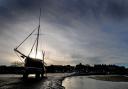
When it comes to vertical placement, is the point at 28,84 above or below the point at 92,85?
above

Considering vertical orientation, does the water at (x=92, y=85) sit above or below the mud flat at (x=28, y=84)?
below

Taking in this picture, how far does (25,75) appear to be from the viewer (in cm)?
6612

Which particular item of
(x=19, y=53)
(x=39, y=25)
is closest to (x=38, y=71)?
(x=19, y=53)

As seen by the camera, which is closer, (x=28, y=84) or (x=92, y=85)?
(x=28, y=84)

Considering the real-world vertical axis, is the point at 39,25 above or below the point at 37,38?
above

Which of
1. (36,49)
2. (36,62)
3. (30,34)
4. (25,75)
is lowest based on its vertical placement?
(25,75)

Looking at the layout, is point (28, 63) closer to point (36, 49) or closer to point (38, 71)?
point (38, 71)

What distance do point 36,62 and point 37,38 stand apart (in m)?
24.9

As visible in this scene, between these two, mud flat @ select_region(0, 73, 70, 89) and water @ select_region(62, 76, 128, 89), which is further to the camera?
water @ select_region(62, 76, 128, 89)

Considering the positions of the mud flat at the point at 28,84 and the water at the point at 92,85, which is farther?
the water at the point at 92,85

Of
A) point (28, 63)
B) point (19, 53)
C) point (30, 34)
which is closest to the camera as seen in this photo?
point (28, 63)

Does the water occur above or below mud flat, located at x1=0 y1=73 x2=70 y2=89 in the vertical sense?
below

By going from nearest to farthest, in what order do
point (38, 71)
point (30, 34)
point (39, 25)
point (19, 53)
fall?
1. point (38, 71)
2. point (19, 53)
3. point (30, 34)
4. point (39, 25)

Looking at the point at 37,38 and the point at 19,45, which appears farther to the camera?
the point at 37,38
